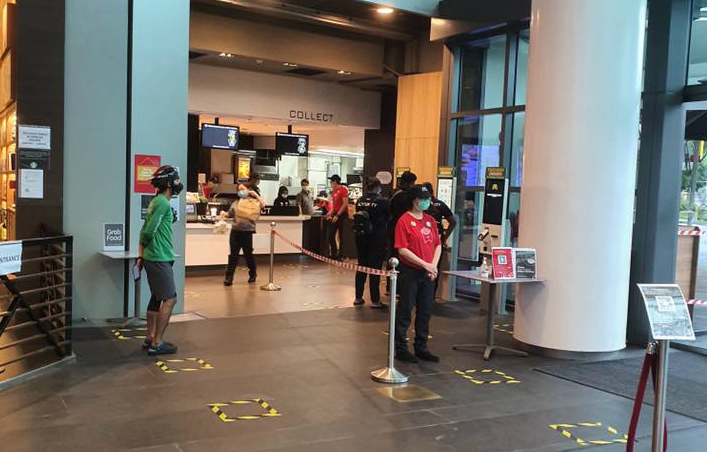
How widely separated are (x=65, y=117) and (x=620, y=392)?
235 inches

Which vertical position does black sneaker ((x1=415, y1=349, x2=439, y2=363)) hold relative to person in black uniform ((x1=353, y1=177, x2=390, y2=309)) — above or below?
below

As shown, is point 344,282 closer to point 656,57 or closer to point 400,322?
point 400,322

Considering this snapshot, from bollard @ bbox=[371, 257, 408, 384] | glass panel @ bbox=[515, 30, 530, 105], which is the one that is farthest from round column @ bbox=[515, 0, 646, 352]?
glass panel @ bbox=[515, 30, 530, 105]

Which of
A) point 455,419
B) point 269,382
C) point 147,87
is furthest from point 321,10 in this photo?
point 455,419

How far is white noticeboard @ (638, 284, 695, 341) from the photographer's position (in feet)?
11.2

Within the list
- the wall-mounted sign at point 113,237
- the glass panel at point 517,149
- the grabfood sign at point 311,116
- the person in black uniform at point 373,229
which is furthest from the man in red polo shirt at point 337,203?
the wall-mounted sign at point 113,237

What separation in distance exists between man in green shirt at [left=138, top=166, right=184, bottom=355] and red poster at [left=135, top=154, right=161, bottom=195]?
1658 millimetres

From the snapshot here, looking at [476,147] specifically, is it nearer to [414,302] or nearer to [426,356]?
[414,302]

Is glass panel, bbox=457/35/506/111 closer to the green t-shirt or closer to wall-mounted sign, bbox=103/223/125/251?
wall-mounted sign, bbox=103/223/125/251

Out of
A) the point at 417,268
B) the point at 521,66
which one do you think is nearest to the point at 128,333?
the point at 417,268

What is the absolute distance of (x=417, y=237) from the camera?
5887 mm

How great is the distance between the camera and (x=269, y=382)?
17.4ft

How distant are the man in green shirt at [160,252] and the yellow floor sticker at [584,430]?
3388mm

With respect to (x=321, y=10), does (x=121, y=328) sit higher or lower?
lower
